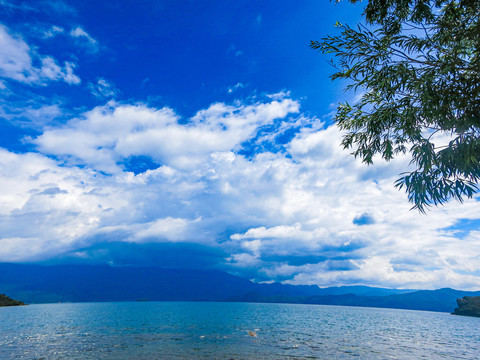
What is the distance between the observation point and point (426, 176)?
11.1 metres

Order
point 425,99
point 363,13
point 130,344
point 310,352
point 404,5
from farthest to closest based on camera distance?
point 130,344
point 310,352
point 363,13
point 404,5
point 425,99

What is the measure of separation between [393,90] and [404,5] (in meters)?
4.10

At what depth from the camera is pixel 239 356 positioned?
32281mm

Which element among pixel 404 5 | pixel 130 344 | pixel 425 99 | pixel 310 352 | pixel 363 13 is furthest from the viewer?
pixel 130 344

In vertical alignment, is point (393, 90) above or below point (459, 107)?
above

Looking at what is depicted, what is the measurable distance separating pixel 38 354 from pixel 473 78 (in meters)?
49.0

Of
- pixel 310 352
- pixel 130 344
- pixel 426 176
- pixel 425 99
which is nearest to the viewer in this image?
pixel 425 99

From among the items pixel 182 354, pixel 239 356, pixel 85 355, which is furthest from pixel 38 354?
pixel 239 356

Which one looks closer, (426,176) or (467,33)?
(467,33)

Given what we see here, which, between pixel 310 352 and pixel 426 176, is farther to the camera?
pixel 310 352

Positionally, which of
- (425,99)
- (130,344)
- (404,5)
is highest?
(404,5)

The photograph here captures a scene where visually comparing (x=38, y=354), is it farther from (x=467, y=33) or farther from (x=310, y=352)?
(x=467, y=33)

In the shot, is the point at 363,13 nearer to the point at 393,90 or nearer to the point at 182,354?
the point at 393,90

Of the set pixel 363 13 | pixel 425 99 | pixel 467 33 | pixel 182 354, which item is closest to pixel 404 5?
pixel 363 13
